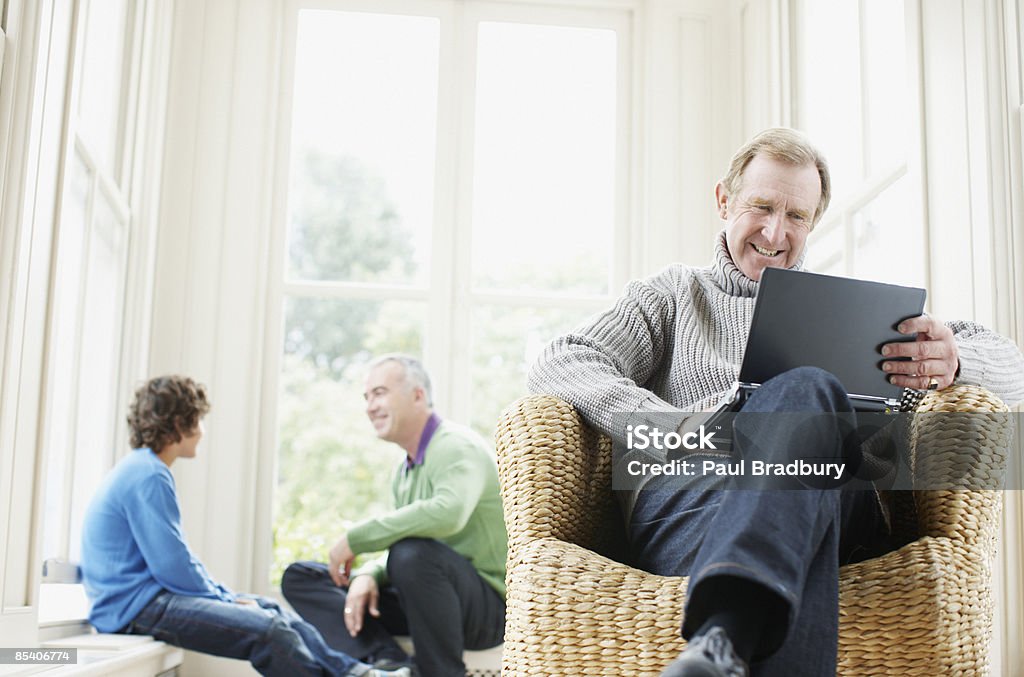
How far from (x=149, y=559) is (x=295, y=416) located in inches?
45.7

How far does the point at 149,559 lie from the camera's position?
2.65 metres

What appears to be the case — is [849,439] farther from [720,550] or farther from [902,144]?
[902,144]

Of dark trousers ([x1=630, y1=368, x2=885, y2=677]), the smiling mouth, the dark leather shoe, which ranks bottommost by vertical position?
the dark leather shoe

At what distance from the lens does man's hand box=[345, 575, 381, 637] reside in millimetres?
2904

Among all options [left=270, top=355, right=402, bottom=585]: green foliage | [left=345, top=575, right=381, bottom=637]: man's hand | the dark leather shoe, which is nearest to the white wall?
[left=270, top=355, right=402, bottom=585]: green foliage

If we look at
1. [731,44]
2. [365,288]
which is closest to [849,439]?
[365,288]

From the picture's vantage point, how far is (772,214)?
180 cm

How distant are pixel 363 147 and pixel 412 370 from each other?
1.10m

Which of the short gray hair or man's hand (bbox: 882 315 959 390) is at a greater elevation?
the short gray hair

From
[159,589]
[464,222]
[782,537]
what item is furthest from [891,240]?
[159,589]

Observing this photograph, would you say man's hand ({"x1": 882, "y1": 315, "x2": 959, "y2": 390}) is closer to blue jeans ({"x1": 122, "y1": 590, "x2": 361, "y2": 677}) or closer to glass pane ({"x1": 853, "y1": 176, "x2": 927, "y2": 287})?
glass pane ({"x1": 853, "y1": 176, "x2": 927, "y2": 287})

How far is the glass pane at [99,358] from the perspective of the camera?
2904 millimetres

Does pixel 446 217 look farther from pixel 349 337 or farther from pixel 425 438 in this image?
pixel 425 438

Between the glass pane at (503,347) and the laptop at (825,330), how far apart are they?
227 cm
